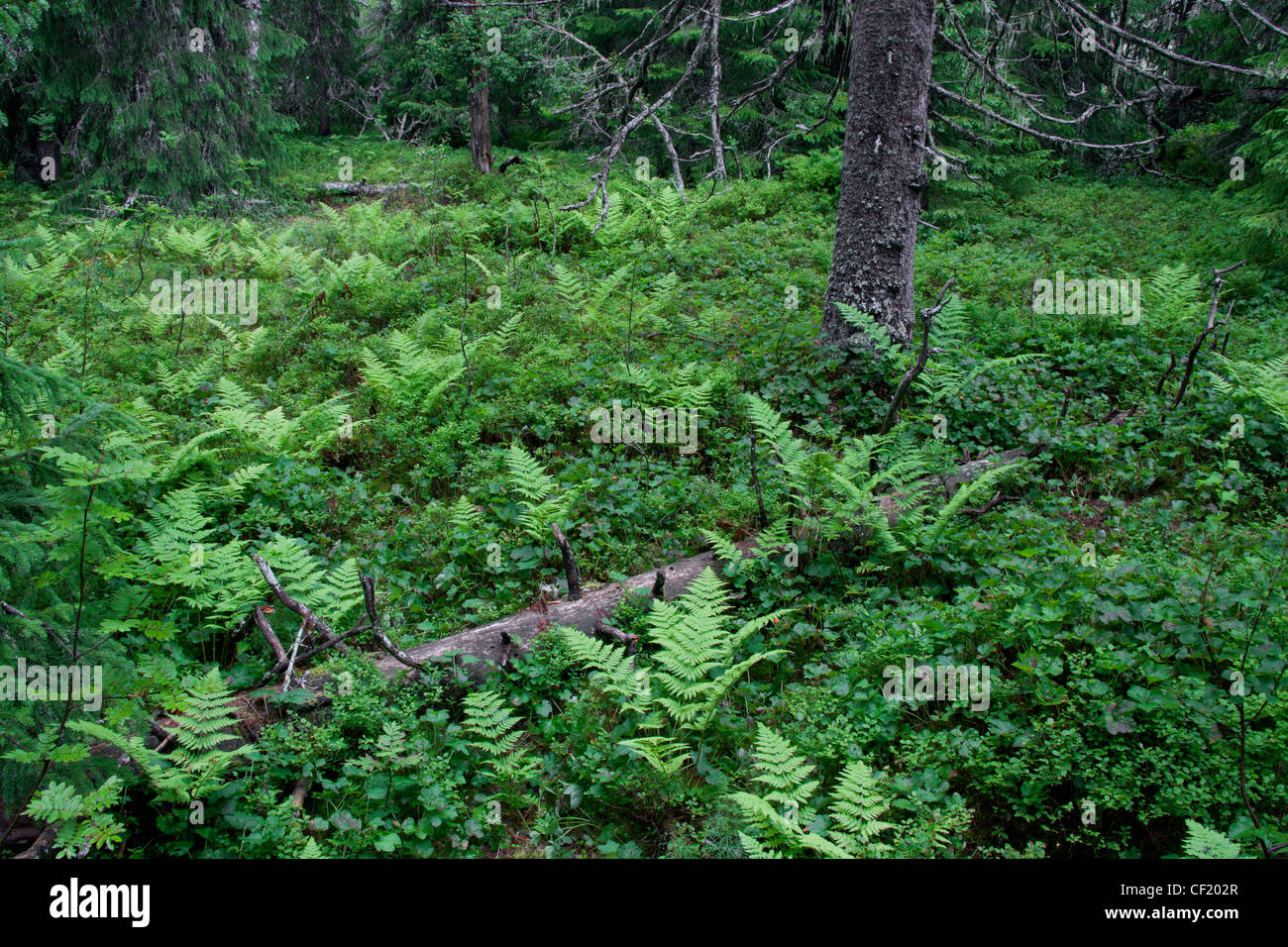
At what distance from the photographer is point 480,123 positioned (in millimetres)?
15305

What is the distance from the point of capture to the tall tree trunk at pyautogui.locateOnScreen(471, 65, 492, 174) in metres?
15.2

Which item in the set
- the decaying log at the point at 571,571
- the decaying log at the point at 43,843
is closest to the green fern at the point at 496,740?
the decaying log at the point at 571,571

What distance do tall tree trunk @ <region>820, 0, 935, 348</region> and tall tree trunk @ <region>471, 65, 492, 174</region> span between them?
9.63 m

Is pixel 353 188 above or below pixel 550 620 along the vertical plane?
above

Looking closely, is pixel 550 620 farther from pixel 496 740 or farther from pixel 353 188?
pixel 353 188

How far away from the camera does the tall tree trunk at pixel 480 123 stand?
15172 mm

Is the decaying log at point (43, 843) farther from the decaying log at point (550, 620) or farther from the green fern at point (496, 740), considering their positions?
the green fern at point (496, 740)

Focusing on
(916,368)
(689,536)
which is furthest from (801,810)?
(916,368)

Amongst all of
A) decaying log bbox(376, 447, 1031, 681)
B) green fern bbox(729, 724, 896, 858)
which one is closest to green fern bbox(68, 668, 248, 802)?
decaying log bbox(376, 447, 1031, 681)

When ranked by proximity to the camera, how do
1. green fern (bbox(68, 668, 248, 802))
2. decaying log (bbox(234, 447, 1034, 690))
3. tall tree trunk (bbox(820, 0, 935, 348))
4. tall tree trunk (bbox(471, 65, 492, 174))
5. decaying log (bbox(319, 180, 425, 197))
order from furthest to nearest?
decaying log (bbox(319, 180, 425, 197)) → tall tree trunk (bbox(471, 65, 492, 174)) → tall tree trunk (bbox(820, 0, 935, 348)) → decaying log (bbox(234, 447, 1034, 690)) → green fern (bbox(68, 668, 248, 802))

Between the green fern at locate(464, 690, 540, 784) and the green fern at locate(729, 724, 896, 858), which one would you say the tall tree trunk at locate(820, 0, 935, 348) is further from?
the green fern at locate(464, 690, 540, 784)

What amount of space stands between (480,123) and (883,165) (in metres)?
10.5
